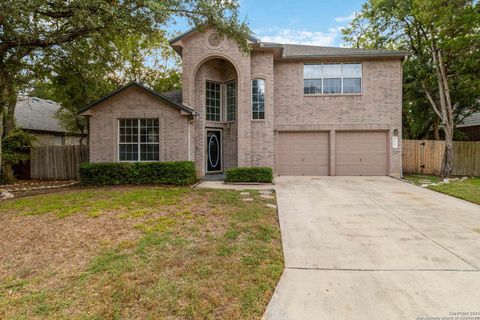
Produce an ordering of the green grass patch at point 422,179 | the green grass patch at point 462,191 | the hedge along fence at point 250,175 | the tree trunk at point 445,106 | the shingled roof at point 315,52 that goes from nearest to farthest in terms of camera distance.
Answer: the green grass patch at point 462,191 → the hedge along fence at point 250,175 → the green grass patch at point 422,179 → the shingled roof at point 315,52 → the tree trunk at point 445,106

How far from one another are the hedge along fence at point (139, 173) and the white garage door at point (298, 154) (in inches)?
195

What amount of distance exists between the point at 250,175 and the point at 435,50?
11531mm

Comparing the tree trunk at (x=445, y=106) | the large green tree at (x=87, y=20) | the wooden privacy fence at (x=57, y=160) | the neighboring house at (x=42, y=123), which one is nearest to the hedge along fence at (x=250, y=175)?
the large green tree at (x=87, y=20)

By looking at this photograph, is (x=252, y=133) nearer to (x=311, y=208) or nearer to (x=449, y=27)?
(x=311, y=208)

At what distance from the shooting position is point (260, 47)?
12.5m

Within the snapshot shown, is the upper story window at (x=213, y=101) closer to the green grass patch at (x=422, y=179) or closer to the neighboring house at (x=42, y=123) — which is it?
the green grass patch at (x=422, y=179)

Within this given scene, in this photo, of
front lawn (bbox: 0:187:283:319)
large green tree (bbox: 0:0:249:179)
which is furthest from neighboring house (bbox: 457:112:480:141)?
front lawn (bbox: 0:187:283:319)

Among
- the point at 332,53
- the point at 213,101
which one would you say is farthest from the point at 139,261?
the point at 332,53

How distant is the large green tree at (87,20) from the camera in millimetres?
7371

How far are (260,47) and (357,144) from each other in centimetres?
676

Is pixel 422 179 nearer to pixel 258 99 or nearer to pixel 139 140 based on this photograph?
pixel 258 99

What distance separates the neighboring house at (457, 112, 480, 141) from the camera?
63.5 ft

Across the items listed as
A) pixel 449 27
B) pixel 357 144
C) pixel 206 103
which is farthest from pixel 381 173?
pixel 206 103

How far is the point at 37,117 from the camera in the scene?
1977cm
